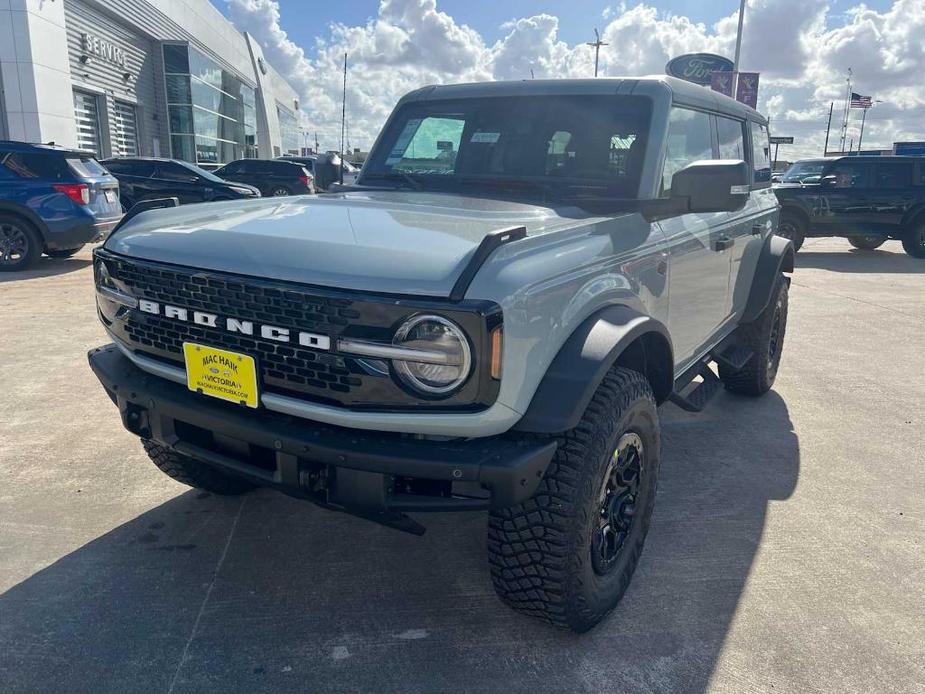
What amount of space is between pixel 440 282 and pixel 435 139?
6.44 ft

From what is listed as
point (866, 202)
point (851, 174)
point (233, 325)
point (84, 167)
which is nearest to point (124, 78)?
point (84, 167)

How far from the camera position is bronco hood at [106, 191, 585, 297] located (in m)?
2.05

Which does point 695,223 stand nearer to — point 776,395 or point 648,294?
point 648,294

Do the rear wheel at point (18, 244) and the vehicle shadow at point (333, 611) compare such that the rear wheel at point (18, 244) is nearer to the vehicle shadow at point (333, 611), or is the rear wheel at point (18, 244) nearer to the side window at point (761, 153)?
the vehicle shadow at point (333, 611)

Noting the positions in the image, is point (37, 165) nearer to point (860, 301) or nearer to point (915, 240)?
point (860, 301)

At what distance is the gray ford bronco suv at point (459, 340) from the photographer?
203cm

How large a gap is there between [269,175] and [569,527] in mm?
19389

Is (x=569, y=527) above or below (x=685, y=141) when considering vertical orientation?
below

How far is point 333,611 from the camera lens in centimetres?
266

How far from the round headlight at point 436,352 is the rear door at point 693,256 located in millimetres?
1479

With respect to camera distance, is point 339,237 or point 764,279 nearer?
point 339,237

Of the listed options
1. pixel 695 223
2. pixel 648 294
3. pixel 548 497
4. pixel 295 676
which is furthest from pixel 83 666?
pixel 695 223

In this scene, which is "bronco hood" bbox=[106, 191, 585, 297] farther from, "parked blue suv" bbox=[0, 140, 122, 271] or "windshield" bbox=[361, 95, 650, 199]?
"parked blue suv" bbox=[0, 140, 122, 271]

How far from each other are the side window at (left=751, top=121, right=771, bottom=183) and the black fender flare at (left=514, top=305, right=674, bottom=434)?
2708 mm
